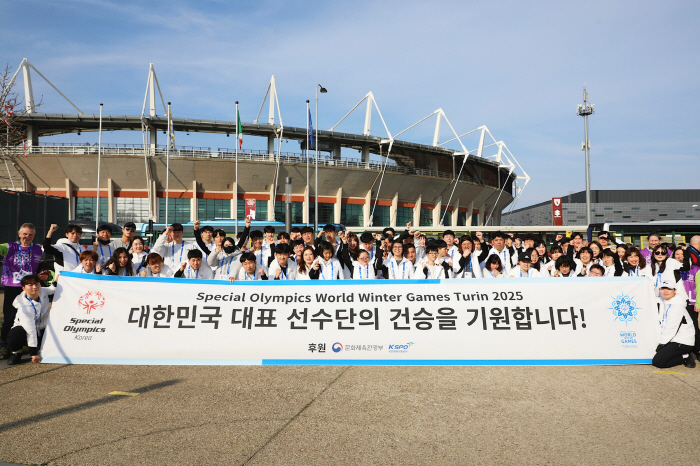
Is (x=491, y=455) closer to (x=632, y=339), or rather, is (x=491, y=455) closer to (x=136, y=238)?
(x=632, y=339)

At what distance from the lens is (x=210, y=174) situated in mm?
42906

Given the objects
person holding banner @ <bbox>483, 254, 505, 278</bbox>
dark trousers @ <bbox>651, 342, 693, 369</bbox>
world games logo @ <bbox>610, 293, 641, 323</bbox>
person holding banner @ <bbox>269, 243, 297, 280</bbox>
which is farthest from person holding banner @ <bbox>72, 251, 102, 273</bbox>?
dark trousers @ <bbox>651, 342, 693, 369</bbox>

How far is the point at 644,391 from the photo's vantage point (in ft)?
16.5

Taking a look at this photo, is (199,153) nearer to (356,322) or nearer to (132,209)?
(132,209)

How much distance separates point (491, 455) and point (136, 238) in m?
6.63

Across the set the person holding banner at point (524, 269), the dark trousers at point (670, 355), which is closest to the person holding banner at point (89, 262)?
the person holding banner at point (524, 269)

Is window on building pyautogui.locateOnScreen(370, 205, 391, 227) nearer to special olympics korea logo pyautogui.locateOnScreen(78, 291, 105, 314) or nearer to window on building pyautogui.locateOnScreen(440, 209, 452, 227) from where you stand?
window on building pyautogui.locateOnScreen(440, 209, 452, 227)

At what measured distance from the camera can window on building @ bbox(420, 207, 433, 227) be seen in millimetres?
52938

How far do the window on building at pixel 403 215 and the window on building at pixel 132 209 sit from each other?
2618cm

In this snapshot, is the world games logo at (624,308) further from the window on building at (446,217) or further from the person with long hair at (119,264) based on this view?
the window on building at (446,217)

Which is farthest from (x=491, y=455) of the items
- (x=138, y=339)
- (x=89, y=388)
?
(x=138, y=339)

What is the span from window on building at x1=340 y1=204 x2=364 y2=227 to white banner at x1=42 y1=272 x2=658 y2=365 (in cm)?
4103

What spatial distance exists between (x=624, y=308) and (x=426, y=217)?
156ft

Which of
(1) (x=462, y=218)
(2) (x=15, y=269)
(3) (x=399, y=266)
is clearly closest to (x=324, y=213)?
(1) (x=462, y=218)
